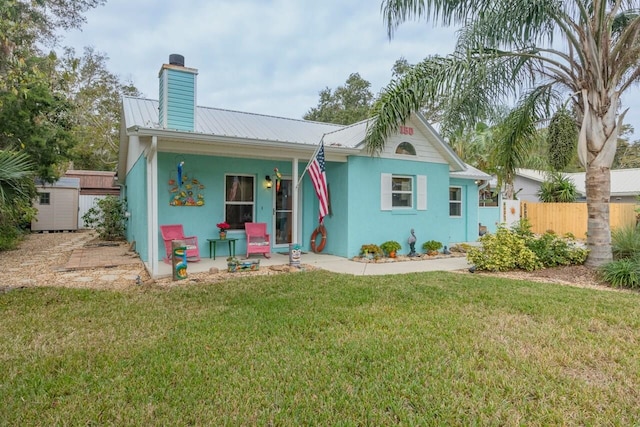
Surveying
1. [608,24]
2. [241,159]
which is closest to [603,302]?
[608,24]

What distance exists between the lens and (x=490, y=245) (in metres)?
7.84

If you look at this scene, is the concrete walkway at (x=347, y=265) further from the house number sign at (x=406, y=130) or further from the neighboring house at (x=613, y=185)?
the neighboring house at (x=613, y=185)

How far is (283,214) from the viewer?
32.6ft

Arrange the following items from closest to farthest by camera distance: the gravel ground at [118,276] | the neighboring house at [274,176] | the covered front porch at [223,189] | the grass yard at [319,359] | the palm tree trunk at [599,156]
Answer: the grass yard at [319,359] < the gravel ground at [118,276] < the palm tree trunk at [599,156] < the covered front porch at [223,189] < the neighboring house at [274,176]

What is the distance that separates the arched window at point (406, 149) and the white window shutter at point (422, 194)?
73 centimetres

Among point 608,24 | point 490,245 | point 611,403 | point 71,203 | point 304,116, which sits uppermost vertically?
point 304,116

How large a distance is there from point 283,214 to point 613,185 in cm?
2178

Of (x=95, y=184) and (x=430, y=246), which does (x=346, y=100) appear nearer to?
(x=95, y=184)

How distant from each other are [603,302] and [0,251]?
47.2 ft

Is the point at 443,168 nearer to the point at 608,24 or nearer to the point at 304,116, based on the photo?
the point at 608,24

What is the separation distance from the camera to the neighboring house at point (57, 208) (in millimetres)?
16609

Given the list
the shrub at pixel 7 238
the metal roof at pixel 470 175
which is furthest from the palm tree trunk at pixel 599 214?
the shrub at pixel 7 238

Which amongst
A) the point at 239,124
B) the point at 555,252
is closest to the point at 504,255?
the point at 555,252

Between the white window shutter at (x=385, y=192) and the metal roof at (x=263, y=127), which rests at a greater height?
the metal roof at (x=263, y=127)
